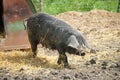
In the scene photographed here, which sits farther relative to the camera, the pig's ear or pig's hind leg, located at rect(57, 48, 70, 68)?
pig's hind leg, located at rect(57, 48, 70, 68)

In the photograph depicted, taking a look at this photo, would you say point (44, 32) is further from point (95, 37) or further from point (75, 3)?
point (75, 3)

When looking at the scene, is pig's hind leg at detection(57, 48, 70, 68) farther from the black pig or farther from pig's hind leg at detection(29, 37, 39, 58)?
pig's hind leg at detection(29, 37, 39, 58)

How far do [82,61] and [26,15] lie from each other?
2.01m

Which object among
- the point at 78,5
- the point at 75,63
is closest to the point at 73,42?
the point at 75,63

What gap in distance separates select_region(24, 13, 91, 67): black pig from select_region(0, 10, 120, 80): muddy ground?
32cm

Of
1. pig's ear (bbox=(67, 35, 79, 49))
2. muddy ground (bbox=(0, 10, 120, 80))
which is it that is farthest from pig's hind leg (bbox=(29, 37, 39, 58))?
pig's ear (bbox=(67, 35, 79, 49))

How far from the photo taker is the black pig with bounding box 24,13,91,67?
24.5ft

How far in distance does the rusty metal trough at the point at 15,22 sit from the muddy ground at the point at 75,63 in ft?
0.74

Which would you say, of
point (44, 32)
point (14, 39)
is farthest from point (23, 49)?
point (44, 32)

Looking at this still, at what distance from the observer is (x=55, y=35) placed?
7.96 m

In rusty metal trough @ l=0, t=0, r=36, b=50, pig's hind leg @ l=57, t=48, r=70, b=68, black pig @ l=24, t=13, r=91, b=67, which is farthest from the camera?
rusty metal trough @ l=0, t=0, r=36, b=50

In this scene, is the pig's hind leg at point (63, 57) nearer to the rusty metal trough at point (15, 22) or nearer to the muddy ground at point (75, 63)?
the muddy ground at point (75, 63)

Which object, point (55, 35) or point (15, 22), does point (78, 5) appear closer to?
point (15, 22)

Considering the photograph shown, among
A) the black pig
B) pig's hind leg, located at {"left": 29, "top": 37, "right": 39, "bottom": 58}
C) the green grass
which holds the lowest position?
the green grass
